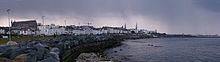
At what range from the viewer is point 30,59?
9.98 m

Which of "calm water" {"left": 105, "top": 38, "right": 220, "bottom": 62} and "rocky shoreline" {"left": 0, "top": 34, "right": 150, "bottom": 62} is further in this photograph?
"calm water" {"left": 105, "top": 38, "right": 220, "bottom": 62}

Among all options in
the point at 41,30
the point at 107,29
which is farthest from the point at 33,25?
the point at 107,29

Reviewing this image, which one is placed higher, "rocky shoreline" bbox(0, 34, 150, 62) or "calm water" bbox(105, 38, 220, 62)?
"rocky shoreline" bbox(0, 34, 150, 62)

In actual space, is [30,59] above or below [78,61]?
above

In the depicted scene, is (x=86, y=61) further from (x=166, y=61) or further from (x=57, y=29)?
(x=57, y=29)

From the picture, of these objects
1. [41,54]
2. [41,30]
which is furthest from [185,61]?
[41,30]

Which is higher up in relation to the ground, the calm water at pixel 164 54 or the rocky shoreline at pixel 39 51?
the rocky shoreline at pixel 39 51

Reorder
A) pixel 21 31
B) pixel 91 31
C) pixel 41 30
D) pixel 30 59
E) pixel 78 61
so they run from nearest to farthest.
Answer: pixel 30 59
pixel 78 61
pixel 21 31
pixel 41 30
pixel 91 31

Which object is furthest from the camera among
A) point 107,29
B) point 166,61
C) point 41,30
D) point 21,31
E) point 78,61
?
point 107,29

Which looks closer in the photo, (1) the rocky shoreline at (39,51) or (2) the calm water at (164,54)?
(1) the rocky shoreline at (39,51)

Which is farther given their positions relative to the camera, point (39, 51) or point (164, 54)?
point (164, 54)

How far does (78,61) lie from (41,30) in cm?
9949

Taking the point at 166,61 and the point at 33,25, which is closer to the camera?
the point at 166,61

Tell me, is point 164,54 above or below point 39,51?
below
